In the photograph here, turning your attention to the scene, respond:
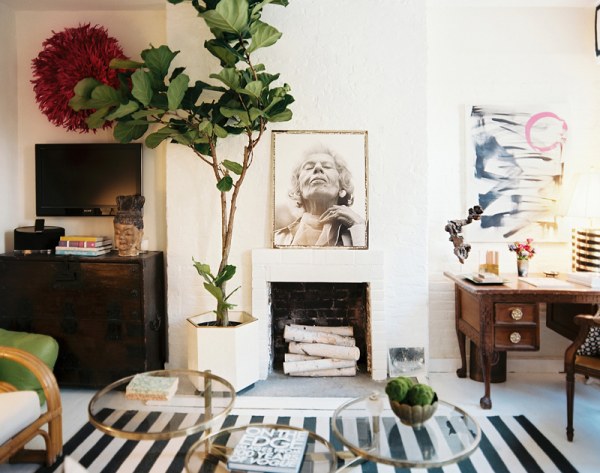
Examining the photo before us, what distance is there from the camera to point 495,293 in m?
2.99

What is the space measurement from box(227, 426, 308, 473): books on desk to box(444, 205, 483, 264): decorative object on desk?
74.1 inches

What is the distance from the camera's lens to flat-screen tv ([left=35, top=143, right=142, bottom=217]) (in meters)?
3.64

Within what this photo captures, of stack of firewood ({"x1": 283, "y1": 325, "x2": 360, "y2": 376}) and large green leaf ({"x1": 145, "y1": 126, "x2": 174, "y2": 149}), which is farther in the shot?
stack of firewood ({"x1": 283, "y1": 325, "x2": 360, "y2": 376})

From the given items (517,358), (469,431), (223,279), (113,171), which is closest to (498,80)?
(517,358)

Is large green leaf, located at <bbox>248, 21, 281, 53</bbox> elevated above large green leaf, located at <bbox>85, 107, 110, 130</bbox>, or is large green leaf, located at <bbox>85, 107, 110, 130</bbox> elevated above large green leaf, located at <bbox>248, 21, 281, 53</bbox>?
large green leaf, located at <bbox>248, 21, 281, 53</bbox>

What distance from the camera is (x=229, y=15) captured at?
Answer: 280 centimetres

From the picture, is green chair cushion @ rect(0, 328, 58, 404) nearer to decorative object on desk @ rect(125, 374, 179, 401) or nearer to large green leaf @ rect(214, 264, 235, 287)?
decorative object on desk @ rect(125, 374, 179, 401)

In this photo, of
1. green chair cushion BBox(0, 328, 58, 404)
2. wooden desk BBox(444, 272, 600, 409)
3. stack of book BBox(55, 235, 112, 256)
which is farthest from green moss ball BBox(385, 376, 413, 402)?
stack of book BBox(55, 235, 112, 256)

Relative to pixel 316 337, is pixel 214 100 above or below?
above

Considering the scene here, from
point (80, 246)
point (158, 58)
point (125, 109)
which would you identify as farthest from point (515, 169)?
point (80, 246)

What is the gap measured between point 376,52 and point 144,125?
5.57 ft

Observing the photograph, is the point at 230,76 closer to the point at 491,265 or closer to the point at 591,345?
the point at 491,265

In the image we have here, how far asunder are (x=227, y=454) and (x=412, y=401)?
2.40 feet

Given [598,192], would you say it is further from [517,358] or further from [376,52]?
[376,52]
